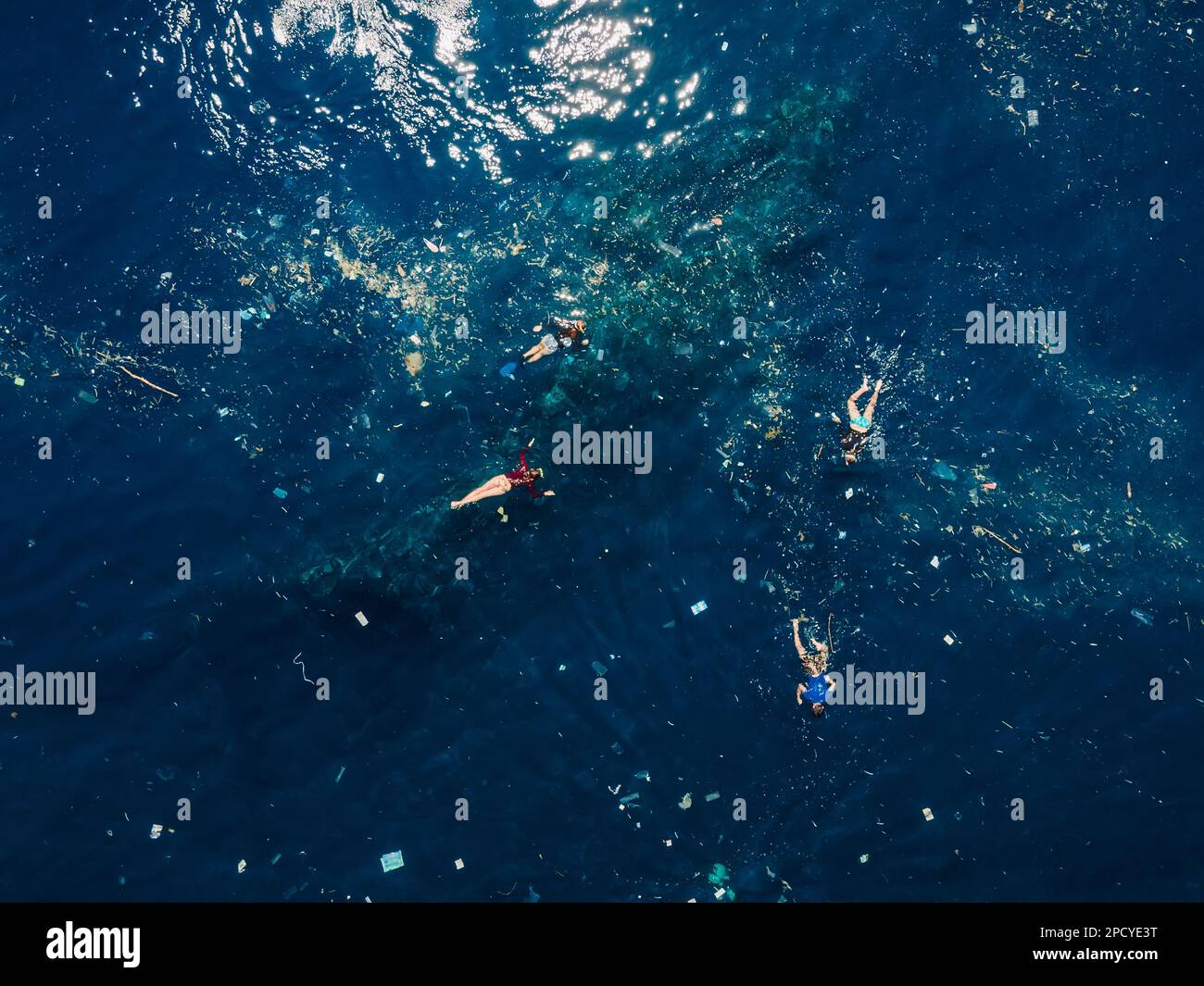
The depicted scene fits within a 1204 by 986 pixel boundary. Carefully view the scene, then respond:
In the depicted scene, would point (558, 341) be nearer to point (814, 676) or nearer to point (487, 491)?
point (487, 491)

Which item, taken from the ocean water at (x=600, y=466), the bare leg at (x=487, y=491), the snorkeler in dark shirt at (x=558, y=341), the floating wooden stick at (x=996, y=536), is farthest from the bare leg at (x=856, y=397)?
the bare leg at (x=487, y=491)

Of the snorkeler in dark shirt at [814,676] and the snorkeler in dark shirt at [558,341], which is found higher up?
the snorkeler in dark shirt at [558,341]

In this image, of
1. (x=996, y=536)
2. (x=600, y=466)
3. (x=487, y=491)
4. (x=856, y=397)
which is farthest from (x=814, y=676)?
(x=487, y=491)

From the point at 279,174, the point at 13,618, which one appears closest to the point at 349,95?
the point at 279,174

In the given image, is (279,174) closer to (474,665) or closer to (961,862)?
(474,665)

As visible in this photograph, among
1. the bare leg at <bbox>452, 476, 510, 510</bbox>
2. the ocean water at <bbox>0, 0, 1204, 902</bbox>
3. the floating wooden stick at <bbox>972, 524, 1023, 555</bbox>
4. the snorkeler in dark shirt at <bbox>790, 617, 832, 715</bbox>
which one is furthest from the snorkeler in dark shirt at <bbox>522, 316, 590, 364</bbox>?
the floating wooden stick at <bbox>972, 524, 1023, 555</bbox>

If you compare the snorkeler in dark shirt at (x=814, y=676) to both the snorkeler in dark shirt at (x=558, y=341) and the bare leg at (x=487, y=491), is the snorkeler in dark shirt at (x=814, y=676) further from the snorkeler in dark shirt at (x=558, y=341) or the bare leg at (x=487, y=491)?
the snorkeler in dark shirt at (x=558, y=341)
